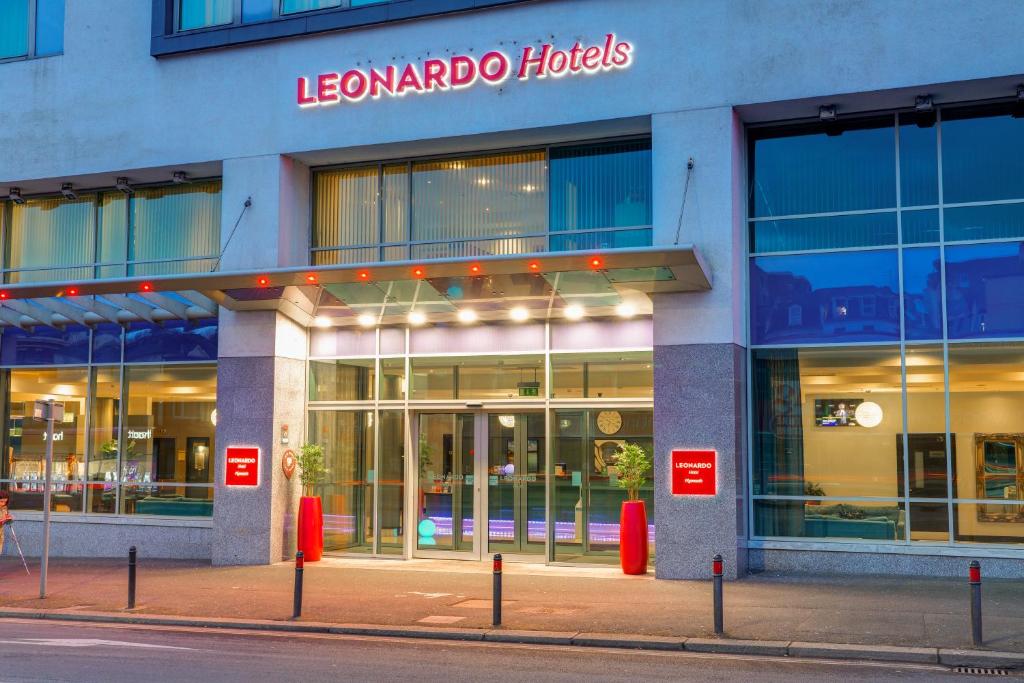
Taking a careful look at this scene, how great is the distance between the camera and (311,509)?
19.9 meters

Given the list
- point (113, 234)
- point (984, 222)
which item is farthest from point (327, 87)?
point (984, 222)

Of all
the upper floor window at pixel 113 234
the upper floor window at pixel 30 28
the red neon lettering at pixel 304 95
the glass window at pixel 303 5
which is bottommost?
the upper floor window at pixel 113 234

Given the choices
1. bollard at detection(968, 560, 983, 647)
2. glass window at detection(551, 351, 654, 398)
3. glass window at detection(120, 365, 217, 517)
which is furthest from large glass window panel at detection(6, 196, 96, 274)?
bollard at detection(968, 560, 983, 647)

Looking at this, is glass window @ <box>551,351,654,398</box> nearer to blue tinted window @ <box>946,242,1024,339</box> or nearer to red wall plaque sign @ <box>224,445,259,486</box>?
blue tinted window @ <box>946,242,1024,339</box>

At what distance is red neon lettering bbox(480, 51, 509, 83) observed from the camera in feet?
62.0

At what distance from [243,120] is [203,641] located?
10910mm

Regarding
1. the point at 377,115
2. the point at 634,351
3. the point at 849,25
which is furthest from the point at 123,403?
the point at 849,25

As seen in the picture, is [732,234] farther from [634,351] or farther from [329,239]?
[329,239]

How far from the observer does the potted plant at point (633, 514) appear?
17.8 metres

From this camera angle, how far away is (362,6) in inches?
784

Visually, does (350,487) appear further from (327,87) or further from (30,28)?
(30,28)

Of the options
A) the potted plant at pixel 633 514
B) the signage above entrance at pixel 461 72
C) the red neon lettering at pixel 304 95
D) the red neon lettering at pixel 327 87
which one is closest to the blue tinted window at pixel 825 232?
the signage above entrance at pixel 461 72

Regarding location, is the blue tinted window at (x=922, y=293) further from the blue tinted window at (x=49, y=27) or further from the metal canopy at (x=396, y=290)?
the blue tinted window at (x=49, y=27)

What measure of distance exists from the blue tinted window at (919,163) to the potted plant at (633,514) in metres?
5.75
